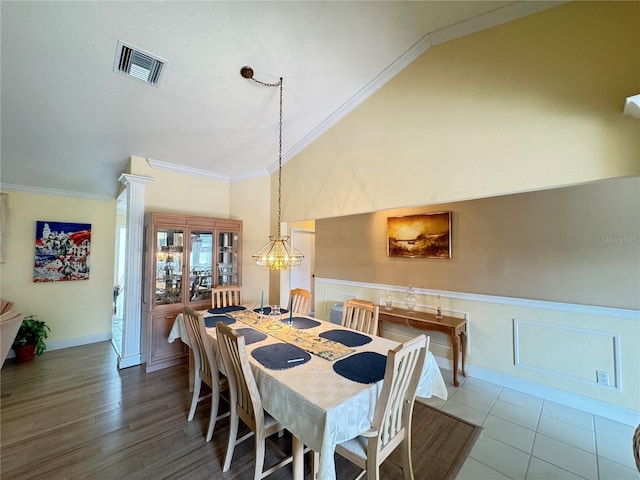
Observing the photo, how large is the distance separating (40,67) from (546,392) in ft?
18.3

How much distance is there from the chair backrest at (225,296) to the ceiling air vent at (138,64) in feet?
7.79

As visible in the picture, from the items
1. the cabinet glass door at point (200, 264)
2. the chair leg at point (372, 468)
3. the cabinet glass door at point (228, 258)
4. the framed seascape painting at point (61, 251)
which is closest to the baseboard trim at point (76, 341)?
the framed seascape painting at point (61, 251)

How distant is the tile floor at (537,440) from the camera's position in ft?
5.91

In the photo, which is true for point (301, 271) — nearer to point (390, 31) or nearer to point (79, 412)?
point (79, 412)

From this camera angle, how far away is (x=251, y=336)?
2209 mm

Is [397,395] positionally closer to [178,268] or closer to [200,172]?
[178,268]

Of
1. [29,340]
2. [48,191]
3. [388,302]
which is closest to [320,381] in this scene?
[388,302]

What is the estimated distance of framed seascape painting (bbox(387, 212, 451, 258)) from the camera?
344cm

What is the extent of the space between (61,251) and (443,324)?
553 centimetres

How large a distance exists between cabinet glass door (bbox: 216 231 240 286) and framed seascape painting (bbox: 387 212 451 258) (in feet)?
8.00

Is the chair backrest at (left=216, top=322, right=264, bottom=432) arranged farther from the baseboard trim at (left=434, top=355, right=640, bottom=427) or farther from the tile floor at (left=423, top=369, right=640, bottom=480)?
the baseboard trim at (left=434, top=355, right=640, bottom=427)

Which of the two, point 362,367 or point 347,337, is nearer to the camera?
point 362,367

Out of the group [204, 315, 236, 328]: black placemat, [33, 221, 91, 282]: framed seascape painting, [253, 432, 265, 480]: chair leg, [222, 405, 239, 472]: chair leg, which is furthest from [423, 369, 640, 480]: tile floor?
[33, 221, 91, 282]: framed seascape painting

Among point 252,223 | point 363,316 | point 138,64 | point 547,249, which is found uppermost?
point 138,64
